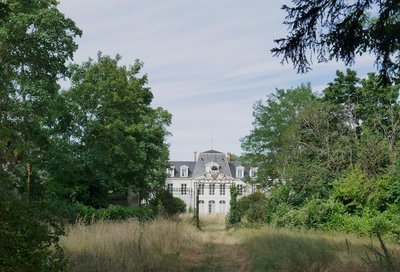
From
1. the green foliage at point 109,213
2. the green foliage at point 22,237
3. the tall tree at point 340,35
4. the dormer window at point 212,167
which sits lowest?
the green foliage at point 109,213

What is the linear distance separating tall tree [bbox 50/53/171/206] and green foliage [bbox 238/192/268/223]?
6.54m

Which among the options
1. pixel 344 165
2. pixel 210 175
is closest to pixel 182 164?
pixel 210 175

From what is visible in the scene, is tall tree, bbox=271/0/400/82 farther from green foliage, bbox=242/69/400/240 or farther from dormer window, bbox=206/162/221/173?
dormer window, bbox=206/162/221/173

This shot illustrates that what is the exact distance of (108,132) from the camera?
79.6 feet

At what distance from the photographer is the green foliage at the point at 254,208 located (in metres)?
24.1

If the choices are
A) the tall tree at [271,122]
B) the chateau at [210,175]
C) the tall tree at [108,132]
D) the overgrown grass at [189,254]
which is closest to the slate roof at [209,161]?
the chateau at [210,175]

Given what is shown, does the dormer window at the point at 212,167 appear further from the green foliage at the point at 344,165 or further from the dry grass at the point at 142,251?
the dry grass at the point at 142,251

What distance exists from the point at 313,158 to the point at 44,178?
Result: 42.4ft

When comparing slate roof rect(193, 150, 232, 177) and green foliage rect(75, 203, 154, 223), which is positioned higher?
slate roof rect(193, 150, 232, 177)

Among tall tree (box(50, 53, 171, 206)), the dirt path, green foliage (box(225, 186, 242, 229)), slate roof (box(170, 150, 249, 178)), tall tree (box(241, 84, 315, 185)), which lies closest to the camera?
the dirt path

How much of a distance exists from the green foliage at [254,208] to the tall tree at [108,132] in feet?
21.5

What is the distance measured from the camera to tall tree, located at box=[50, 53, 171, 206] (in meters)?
23.5

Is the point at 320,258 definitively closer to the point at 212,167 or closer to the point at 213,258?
the point at 213,258

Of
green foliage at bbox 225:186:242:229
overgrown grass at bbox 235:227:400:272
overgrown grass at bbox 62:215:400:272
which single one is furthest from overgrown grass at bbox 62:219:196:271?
green foliage at bbox 225:186:242:229
